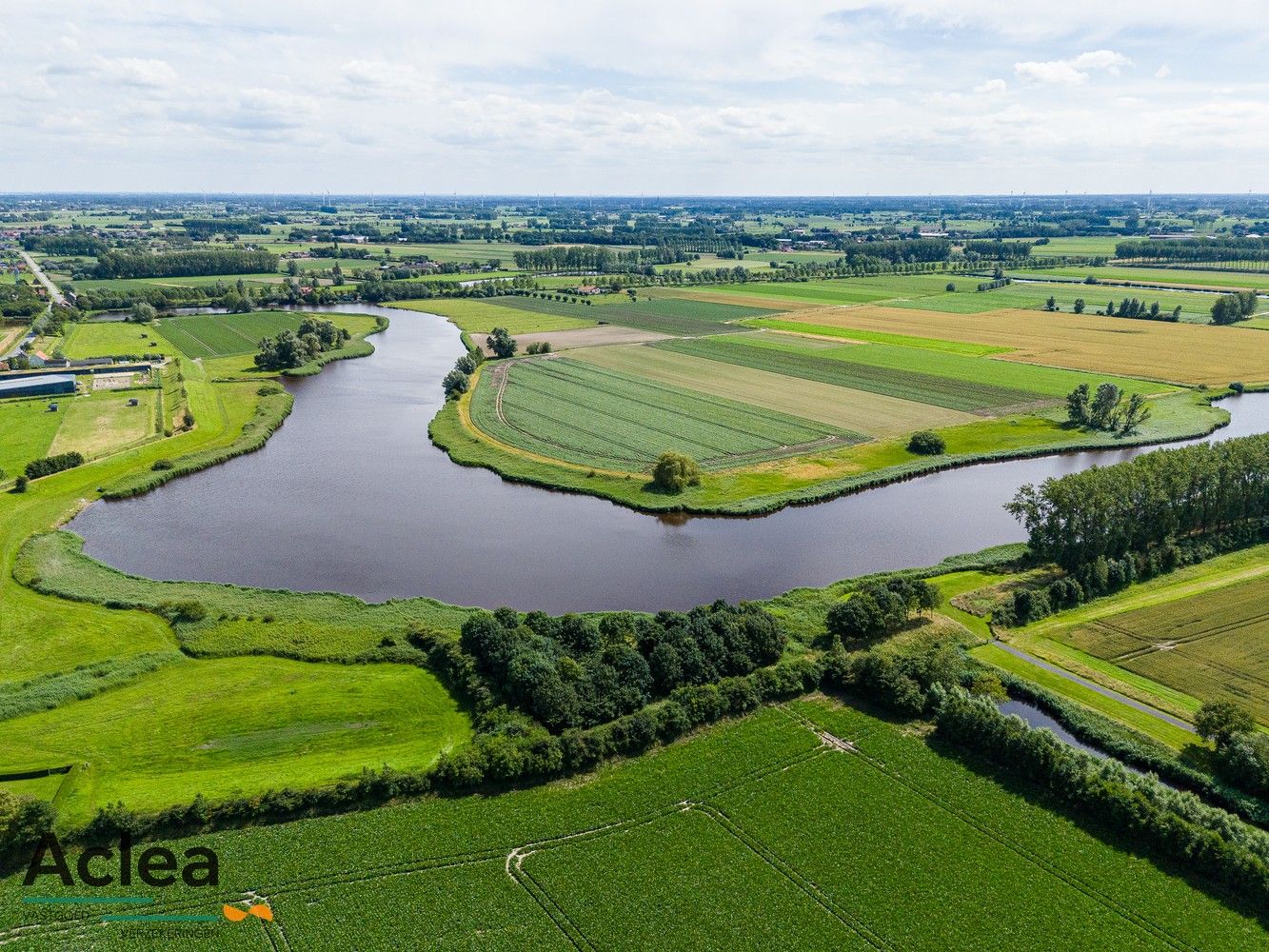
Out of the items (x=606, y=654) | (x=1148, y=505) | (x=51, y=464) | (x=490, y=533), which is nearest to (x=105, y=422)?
(x=51, y=464)

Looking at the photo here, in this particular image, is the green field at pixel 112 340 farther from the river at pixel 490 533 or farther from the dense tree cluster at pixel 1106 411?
the dense tree cluster at pixel 1106 411

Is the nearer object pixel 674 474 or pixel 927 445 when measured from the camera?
pixel 674 474

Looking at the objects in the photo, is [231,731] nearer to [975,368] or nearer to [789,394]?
[789,394]

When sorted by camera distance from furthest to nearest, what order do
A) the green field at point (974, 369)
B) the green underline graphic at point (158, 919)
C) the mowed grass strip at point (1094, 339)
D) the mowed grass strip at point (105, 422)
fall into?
the mowed grass strip at point (1094, 339)
the green field at point (974, 369)
the mowed grass strip at point (105, 422)
the green underline graphic at point (158, 919)

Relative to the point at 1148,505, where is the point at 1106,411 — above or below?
above

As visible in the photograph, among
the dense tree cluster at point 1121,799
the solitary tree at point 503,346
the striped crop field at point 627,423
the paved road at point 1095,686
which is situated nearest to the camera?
the dense tree cluster at point 1121,799

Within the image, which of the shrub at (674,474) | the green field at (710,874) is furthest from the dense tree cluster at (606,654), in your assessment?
the shrub at (674,474)

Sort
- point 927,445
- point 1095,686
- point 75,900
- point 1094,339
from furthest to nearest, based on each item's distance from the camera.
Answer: point 1094,339 → point 927,445 → point 1095,686 → point 75,900
